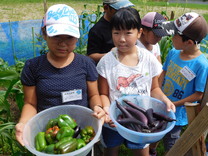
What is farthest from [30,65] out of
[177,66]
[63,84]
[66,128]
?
[177,66]

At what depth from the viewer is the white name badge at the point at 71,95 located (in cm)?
155

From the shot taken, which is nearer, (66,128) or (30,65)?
(66,128)

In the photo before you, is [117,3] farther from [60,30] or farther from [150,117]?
[150,117]

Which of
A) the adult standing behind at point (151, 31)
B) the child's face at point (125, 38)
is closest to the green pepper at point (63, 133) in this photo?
the child's face at point (125, 38)

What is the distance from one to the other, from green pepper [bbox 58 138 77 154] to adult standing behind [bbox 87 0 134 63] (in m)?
1.10

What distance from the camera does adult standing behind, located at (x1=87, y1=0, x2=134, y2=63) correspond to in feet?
7.27

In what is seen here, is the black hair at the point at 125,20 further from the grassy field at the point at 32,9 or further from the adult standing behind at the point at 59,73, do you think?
the grassy field at the point at 32,9

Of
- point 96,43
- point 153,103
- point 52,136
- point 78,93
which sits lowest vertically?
point 52,136

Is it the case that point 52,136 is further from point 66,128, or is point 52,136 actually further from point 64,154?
point 64,154

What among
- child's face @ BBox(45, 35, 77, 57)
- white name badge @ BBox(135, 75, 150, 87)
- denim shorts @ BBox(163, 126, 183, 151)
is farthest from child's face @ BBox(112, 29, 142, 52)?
denim shorts @ BBox(163, 126, 183, 151)

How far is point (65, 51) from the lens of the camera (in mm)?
1473

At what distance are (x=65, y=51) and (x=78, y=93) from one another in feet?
1.17

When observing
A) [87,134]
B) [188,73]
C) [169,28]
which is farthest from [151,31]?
[87,134]

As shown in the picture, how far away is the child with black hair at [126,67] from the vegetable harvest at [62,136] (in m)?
0.29
